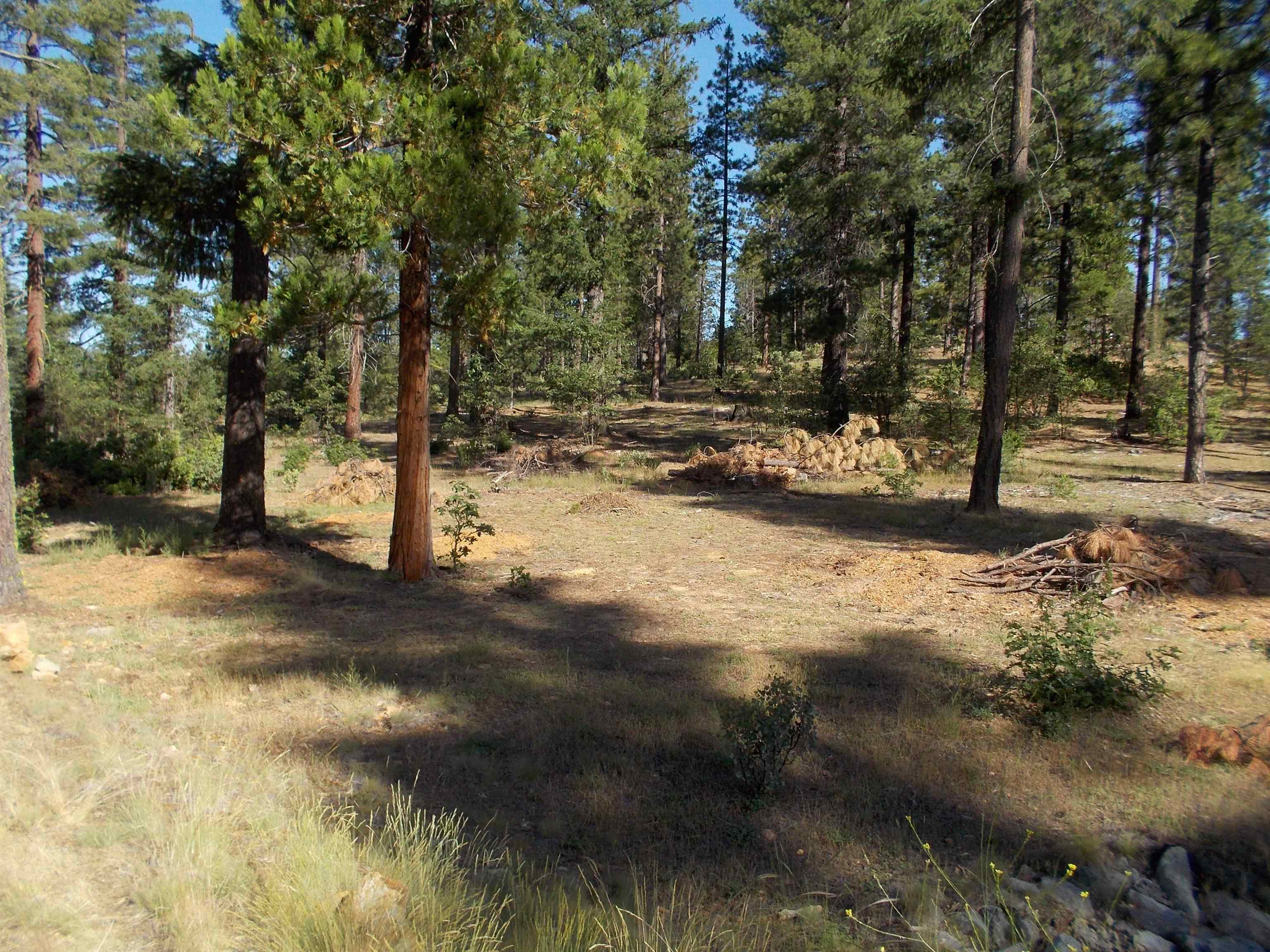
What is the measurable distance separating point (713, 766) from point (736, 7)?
23614 millimetres

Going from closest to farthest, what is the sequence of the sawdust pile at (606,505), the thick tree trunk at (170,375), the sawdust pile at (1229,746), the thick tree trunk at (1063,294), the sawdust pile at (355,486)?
the sawdust pile at (1229,746)
the sawdust pile at (606,505)
the sawdust pile at (355,486)
the thick tree trunk at (1063,294)
the thick tree trunk at (170,375)

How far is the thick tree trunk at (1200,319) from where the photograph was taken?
47.4 feet

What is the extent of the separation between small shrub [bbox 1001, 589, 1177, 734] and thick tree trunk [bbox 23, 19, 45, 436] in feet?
73.9

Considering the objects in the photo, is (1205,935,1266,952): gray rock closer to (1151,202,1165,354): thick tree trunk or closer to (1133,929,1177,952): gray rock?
(1133,929,1177,952): gray rock

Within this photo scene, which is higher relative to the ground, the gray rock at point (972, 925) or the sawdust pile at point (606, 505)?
the sawdust pile at point (606, 505)

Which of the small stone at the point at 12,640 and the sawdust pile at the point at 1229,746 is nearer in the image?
the sawdust pile at the point at 1229,746

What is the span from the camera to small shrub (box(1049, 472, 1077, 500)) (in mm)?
14102

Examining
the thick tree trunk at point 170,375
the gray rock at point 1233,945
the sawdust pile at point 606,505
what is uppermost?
the thick tree trunk at point 170,375

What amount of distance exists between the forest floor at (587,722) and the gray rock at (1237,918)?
0.78ft

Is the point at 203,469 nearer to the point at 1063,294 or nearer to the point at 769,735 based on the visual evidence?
the point at 769,735

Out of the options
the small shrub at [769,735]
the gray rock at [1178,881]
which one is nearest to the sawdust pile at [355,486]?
the small shrub at [769,735]

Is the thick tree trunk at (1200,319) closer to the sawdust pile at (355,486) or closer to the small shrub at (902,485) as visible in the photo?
the small shrub at (902,485)

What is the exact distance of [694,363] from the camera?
147 ft

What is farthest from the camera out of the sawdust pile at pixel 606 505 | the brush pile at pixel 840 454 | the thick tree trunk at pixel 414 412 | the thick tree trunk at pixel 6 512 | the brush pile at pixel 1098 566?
the brush pile at pixel 840 454
